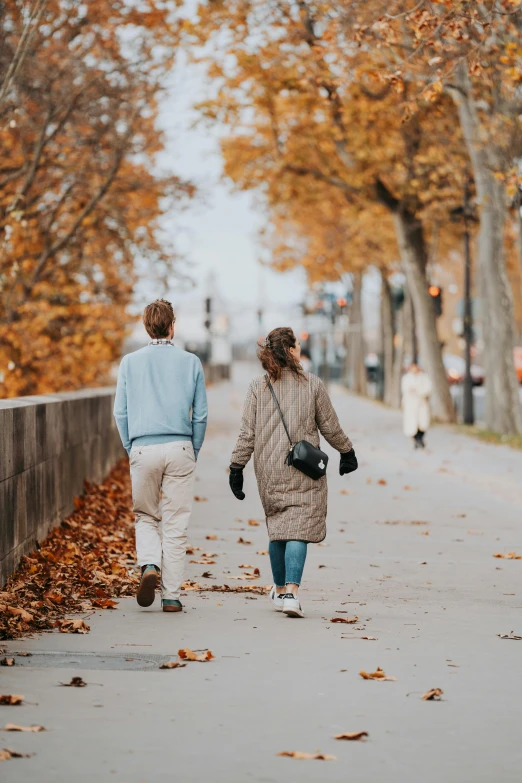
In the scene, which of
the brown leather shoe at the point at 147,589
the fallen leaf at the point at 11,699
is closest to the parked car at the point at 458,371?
the brown leather shoe at the point at 147,589

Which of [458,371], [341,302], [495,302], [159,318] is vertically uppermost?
[341,302]

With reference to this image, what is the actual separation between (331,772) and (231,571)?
563 centimetres

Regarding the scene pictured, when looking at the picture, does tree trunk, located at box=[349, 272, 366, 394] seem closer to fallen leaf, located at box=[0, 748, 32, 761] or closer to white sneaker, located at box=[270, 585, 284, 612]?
white sneaker, located at box=[270, 585, 284, 612]

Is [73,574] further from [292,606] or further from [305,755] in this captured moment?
[305,755]

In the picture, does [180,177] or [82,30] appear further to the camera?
[180,177]

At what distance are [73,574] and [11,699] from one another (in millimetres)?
3812

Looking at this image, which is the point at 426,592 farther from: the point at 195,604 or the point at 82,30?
the point at 82,30

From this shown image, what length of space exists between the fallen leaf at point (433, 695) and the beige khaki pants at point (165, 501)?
2595 mm

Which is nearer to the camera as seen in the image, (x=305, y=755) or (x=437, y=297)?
(x=305, y=755)

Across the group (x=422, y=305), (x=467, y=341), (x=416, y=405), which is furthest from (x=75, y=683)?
(x=422, y=305)

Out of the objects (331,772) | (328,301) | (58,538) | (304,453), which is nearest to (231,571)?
(58,538)

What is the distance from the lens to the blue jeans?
27.5 ft

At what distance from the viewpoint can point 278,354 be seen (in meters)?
8.45

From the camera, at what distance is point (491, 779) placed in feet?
15.8
